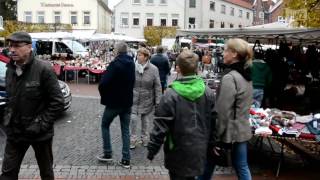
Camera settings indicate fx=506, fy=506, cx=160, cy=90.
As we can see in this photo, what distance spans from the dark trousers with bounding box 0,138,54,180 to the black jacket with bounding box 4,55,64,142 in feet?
0.31

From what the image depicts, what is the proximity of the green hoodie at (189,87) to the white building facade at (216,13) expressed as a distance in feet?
213

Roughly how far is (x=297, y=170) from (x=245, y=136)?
2.58m

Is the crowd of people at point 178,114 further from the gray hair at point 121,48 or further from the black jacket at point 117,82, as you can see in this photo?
the gray hair at point 121,48

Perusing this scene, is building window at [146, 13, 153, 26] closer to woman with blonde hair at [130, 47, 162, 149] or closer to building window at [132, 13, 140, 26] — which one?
building window at [132, 13, 140, 26]

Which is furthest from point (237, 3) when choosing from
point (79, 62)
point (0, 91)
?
point (0, 91)

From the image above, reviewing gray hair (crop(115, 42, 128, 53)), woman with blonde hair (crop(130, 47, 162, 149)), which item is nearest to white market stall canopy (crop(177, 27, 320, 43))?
woman with blonde hair (crop(130, 47, 162, 149))

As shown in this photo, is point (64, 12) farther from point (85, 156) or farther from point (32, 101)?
point (32, 101)

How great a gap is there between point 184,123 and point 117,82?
2.60 meters

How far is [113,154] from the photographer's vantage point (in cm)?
796

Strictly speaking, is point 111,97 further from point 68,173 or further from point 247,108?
point 247,108

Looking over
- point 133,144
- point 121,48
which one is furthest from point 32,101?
point 133,144

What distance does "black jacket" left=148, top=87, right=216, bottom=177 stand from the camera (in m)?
4.37

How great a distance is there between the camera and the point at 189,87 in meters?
4.45

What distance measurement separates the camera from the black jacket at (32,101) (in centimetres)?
464
